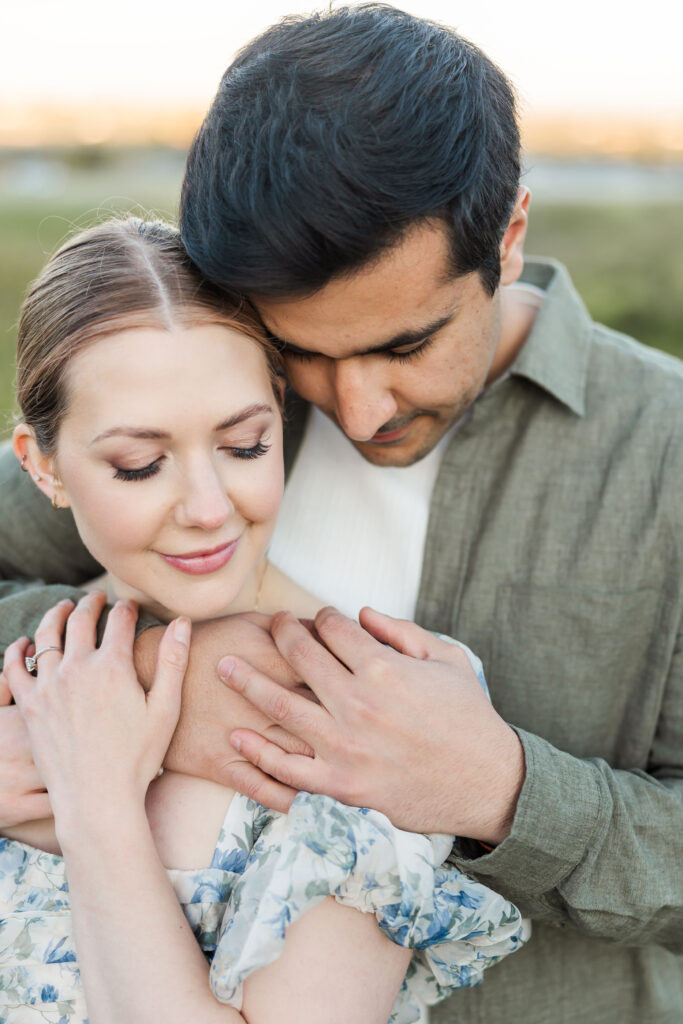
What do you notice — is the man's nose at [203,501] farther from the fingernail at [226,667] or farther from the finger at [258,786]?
the finger at [258,786]

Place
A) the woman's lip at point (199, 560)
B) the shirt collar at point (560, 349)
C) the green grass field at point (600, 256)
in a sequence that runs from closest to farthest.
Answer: the woman's lip at point (199, 560) < the shirt collar at point (560, 349) < the green grass field at point (600, 256)

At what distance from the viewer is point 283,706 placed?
1.83m

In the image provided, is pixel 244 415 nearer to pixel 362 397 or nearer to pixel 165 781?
pixel 362 397

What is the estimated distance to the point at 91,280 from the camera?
1.96 m

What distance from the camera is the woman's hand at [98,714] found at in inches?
71.4

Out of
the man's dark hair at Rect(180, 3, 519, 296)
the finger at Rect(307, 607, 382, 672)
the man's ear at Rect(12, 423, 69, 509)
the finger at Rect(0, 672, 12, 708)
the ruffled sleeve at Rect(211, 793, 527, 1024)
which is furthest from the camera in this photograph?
the finger at Rect(0, 672, 12, 708)

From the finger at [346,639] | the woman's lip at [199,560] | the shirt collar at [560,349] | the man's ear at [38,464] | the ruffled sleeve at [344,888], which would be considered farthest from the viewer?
the shirt collar at [560,349]

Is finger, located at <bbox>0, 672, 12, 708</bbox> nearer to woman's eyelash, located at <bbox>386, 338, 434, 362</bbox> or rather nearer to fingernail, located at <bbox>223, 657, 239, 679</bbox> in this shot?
fingernail, located at <bbox>223, 657, 239, 679</bbox>

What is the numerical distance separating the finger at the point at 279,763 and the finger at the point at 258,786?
0.04 ft

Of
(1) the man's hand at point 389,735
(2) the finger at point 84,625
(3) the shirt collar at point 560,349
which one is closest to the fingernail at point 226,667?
(1) the man's hand at point 389,735

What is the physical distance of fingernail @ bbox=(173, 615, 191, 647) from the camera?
1979 millimetres

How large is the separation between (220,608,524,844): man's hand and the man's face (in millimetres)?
475

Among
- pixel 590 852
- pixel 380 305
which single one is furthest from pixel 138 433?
pixel 590 852

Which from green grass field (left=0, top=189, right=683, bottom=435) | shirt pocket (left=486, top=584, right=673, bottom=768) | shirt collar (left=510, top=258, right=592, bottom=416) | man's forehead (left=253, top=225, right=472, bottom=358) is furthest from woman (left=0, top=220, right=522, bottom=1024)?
green grass field (left=0, top=189, right=683, bottom=435)
